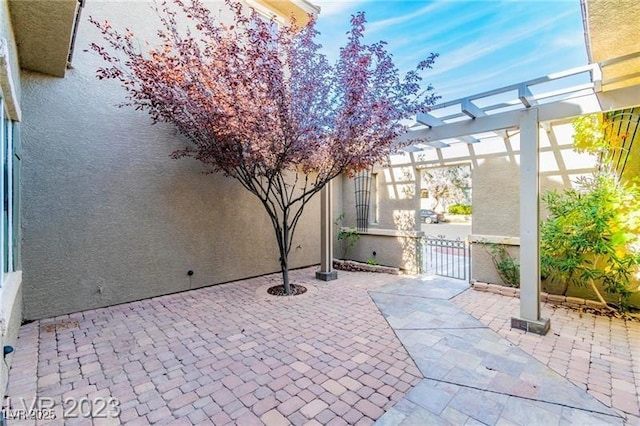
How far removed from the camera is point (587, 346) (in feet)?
13.2

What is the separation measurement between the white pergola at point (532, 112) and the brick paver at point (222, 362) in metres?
2.32

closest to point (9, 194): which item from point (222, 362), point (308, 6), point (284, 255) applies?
point (222, 362)

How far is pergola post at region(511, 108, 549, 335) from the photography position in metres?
4.43

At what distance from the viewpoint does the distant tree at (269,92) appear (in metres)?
5.03

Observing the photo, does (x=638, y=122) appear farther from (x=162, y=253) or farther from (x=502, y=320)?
(x=162, y=253)

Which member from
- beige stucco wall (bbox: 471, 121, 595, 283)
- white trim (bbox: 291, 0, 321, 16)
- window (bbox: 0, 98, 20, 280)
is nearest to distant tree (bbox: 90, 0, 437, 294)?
window (bbox: 0, 98, 20, 280)

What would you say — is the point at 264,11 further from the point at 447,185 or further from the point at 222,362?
the point at 447,185

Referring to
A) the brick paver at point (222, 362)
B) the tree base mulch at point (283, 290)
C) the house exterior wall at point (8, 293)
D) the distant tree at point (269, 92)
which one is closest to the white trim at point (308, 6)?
the distant tree at point (269, 92)

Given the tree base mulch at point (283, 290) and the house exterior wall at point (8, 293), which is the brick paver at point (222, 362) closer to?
the house exterior wall at point (8, 293)

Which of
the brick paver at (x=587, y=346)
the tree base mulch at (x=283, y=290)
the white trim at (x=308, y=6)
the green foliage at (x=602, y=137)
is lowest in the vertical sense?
the brick paver at (x=587, y=346)

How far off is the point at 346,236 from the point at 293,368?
670cm

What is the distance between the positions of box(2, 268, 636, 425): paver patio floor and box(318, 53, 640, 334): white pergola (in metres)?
0.98

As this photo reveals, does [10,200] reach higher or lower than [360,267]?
higher

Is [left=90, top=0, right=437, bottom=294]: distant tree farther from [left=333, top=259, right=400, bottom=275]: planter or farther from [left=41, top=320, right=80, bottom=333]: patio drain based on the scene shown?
[left=333, top=259, right=400, bottom=275]: planter
